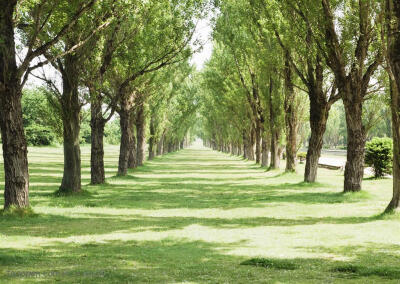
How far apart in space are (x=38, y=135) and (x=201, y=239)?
9075 centimetres

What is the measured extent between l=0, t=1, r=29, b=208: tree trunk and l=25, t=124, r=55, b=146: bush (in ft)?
263

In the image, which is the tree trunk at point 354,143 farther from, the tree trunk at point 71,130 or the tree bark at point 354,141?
the tree trunk at point 71,130

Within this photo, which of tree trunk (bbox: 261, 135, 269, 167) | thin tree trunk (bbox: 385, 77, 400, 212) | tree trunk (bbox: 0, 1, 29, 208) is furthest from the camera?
tree trunk (bbox: 261, 135, 269, 167)

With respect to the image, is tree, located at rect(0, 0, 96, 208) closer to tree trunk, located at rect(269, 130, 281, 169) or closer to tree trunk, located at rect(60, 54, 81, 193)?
tree trunk, located at rect(60, 54, 81, 193)

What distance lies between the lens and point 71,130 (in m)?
19.4

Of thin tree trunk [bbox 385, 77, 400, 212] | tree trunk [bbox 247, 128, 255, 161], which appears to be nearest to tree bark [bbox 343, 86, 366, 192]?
thin tree trunk [bbox 385, 77, 400, 212]

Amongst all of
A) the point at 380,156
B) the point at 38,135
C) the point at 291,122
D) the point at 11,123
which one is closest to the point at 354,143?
the point at 380,156

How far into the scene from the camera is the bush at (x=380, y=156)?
28.4 metres

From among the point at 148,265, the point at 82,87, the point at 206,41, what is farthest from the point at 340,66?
the point at 148,265

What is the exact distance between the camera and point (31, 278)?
7.29 meters

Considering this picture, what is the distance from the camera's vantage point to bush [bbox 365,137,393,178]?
93.2 ft

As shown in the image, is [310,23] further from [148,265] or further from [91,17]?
[148,265]

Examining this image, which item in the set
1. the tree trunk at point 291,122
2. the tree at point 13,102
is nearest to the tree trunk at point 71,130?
the tree at point 13,102

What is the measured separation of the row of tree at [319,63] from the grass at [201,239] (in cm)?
300
